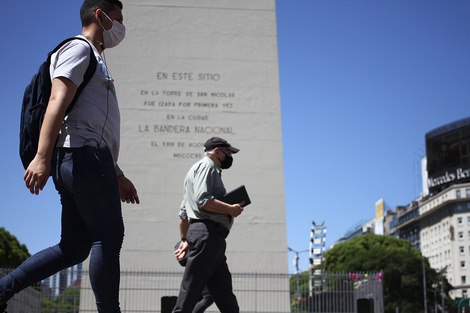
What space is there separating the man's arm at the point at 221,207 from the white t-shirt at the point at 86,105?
5.54ft

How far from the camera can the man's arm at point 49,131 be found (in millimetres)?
2791

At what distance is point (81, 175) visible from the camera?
2910 mm

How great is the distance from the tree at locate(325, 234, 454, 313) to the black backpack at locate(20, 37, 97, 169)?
2039 inches

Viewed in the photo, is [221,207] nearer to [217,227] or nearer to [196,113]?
[217,227]

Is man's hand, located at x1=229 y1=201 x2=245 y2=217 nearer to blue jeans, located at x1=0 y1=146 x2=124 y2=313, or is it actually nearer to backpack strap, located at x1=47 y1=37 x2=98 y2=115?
blue jeans, located at x1=0 y1=146 x2=124 y2=313

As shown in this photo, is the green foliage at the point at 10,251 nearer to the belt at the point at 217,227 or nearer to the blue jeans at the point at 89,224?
the belt at the point at 217,227

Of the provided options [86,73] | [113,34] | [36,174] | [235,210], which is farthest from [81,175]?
[235,210]

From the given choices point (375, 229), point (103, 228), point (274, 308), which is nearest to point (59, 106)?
point (103, 228)

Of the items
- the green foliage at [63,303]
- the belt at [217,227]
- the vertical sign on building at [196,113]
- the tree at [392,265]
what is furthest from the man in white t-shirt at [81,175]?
the tree at [392,265]

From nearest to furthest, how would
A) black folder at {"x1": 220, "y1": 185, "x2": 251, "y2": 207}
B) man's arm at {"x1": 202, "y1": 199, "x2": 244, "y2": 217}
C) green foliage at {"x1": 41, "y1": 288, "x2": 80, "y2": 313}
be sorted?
man's arm at {"x1": 202, "y1": 199, "x2": 244, "y2": 217} → black folder at {"x1": 220, "y1": 185, "x2": 251, "y2": 207} → green foliage at {"x1": 41, "y1": 288, "x2": 80, "y2": 313}

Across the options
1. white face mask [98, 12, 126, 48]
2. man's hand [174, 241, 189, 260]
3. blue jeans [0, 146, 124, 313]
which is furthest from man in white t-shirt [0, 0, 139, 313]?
man's hand [174, 241, 189, 260]

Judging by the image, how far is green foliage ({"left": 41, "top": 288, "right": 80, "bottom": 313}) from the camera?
37.9 feet

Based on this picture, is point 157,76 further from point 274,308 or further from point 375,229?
point 375,229

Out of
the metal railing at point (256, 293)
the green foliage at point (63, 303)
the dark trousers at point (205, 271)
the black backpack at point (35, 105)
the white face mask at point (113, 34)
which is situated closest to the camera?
the black backpack at point (35, 105)
